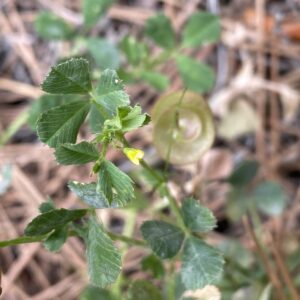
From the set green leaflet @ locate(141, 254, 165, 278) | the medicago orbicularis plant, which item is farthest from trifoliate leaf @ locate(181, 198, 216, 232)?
green leaflet @ locate(141, 254, 165, 278)

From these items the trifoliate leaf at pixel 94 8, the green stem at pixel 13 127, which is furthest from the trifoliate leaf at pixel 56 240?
the green stem at pixel 13 127

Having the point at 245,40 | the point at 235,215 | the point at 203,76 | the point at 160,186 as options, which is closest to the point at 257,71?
the point at 245,40

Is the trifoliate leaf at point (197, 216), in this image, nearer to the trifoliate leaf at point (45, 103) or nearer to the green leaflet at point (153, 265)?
the green leaflet at point (153, 265)

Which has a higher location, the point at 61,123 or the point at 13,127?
the point at 61,123

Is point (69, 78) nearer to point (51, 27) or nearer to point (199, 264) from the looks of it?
point (199, 264)

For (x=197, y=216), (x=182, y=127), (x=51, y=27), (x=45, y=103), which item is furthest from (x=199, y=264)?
(x=51, y=27)

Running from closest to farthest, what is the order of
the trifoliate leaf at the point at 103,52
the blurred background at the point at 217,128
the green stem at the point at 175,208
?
the green stem at the point at 175,208
the trifoliate leaf at the point at 103,52
the blurred background at the point at 217,128

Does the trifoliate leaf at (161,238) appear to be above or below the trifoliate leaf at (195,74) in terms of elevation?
below
